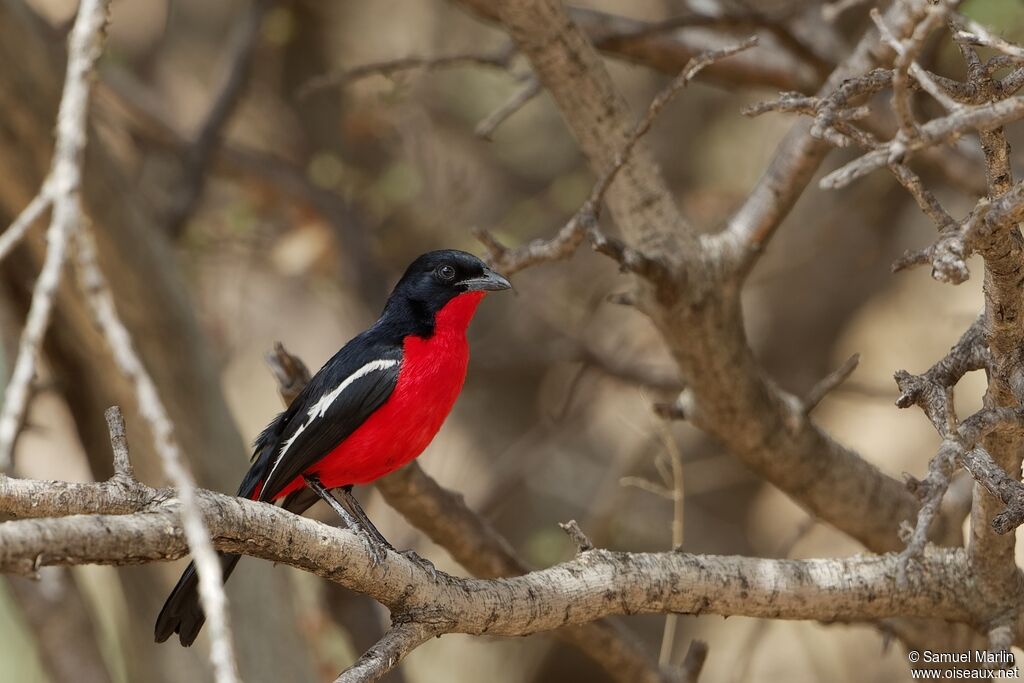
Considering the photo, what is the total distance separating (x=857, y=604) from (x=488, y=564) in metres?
1.36

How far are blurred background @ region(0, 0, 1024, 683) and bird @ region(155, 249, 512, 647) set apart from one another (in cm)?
199

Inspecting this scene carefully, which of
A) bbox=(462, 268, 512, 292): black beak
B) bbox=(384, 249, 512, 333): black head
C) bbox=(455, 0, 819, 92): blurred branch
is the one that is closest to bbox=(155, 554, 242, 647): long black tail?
bbox=(384, 249, 512, 333): black head

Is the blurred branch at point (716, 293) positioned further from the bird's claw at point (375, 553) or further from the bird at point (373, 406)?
Result: the bird's claw at point (375, 553)

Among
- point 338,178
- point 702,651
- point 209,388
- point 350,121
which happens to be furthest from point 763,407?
point 350,121

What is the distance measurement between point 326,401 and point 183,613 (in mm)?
801

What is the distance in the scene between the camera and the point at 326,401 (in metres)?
3.81

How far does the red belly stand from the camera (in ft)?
12.3

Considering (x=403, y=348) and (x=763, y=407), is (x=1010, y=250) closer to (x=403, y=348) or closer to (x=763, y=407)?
(x=763, y=407)

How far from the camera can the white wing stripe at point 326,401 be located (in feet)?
12.4

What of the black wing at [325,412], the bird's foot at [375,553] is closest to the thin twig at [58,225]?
the bird's foot at [375,553]

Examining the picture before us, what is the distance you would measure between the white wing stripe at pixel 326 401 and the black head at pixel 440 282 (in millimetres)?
340

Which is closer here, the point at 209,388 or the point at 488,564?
the point at 488,564

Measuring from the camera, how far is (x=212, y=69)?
333 inches

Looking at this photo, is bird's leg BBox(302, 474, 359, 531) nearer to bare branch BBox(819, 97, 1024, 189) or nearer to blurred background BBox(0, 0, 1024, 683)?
blurred background BBox(0, 0, 1024, 683)
